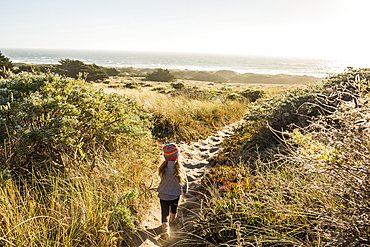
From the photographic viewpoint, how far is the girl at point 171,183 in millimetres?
3502

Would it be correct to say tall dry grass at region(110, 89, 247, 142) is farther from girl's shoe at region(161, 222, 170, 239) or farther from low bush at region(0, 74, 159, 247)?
girl's shoe at region(161, 222, 170, 239)

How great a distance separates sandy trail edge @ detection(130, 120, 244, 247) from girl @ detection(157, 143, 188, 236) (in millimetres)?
253

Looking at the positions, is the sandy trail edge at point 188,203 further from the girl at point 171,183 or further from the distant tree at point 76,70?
the distant tree at point 76,70

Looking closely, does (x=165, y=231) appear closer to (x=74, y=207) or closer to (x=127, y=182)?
(x=127, y=182)

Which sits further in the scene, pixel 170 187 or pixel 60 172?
pixel 170 187

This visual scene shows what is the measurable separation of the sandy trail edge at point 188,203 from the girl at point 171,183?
25cm

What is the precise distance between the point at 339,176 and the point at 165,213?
8.39 feet

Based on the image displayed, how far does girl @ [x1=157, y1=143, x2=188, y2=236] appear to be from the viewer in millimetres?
3502

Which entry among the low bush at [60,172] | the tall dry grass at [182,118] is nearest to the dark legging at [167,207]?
the low bush at [60,172]

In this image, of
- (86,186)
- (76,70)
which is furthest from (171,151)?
(76,70)

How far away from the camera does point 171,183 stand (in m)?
3.55

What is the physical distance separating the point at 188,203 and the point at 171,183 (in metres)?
0.83

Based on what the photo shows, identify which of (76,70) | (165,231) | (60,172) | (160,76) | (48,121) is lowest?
(165,231)

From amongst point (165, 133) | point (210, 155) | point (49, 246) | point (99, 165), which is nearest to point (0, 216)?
point (49, 246)
